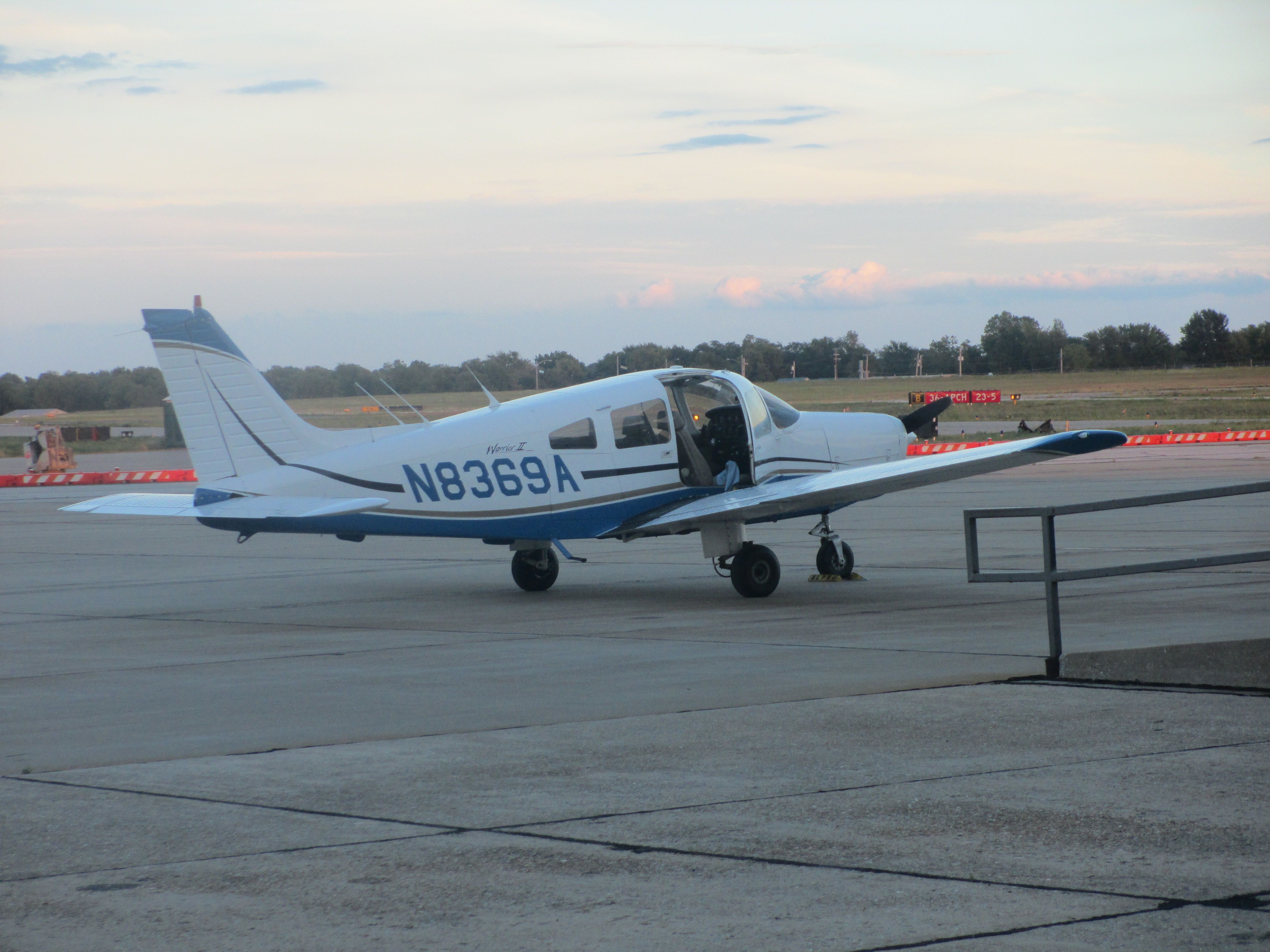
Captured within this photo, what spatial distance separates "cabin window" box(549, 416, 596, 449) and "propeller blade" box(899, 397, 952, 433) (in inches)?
158

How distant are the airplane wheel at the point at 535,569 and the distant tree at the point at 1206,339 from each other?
16568 cm

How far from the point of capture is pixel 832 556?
49.8 feet

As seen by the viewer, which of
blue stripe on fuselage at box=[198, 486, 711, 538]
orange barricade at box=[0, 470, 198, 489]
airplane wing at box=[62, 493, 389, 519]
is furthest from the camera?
orange barricade at box=[0, 470, 198, 489]

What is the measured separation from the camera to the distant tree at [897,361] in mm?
173250

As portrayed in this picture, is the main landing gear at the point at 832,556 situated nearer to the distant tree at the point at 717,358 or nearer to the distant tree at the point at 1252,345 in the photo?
the distant tree at the point at 717,358

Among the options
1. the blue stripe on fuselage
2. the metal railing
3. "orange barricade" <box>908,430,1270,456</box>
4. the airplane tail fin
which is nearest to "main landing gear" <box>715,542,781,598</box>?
the blue stripe on fuselage

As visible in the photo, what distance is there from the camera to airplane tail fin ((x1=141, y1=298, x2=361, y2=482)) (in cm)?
1400

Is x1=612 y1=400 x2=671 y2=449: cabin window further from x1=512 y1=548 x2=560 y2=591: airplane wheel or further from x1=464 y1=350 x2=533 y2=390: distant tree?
x1=464 y1=350 x2=533 y2=390: distant tree

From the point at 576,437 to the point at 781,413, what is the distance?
236cm

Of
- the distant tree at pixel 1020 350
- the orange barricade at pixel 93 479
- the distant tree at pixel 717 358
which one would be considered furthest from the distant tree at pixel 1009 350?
the orange barricade at pixel 93 479

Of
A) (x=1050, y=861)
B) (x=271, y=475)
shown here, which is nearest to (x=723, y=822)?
(x=1050, y=861)

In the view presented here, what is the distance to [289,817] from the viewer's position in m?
5.98

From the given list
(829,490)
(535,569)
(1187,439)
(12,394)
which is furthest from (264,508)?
(12,394)

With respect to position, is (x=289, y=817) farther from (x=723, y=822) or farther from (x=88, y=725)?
(x=88, y=725)
